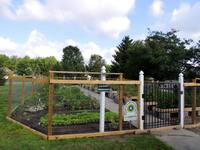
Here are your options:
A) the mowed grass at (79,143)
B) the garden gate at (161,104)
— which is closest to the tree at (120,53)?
the garden gate at (161,104)

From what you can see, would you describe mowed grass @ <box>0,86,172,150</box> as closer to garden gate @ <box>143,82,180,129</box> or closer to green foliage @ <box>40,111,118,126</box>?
green foliage @ <box>40,111,118,126</box>

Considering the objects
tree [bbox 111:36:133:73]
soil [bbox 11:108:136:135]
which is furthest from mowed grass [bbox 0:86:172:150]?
tree [bbox 111:36:133:73]

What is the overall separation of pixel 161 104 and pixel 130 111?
2.86 metres

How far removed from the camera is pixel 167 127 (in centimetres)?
943

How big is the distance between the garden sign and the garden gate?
1.40 feet

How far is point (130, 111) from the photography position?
8742 millimetres

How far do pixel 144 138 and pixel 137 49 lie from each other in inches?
1247

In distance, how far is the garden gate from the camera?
939 cm

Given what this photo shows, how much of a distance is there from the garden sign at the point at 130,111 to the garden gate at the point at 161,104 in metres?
0.43

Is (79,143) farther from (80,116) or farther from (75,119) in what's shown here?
(80,116)

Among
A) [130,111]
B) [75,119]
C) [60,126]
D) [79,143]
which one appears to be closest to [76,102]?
[75,119]

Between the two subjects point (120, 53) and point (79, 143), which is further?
point (120, 53)

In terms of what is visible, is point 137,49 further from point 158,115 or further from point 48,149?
point 48,149

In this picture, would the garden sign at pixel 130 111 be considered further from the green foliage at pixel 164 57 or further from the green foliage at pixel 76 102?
the green foliage at pixel 164 57
